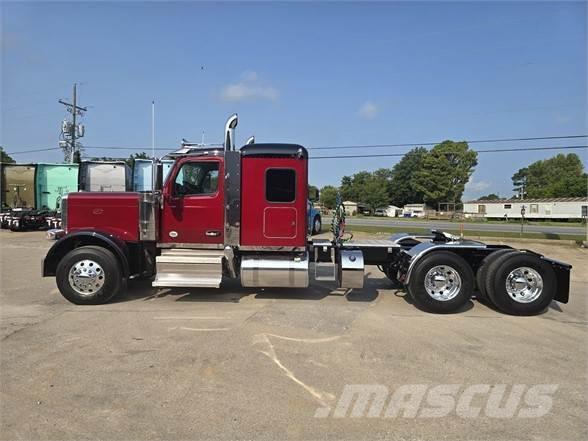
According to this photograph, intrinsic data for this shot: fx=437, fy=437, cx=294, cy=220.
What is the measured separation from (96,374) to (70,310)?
2872mm

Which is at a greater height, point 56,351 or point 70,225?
point 70,225

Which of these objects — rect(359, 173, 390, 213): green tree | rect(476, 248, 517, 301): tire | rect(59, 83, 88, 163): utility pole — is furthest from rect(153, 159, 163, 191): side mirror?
rect(359, 173, 390, 213): green tree

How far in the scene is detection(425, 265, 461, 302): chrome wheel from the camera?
22.8ft

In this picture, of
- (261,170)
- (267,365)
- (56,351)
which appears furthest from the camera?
(261,170)

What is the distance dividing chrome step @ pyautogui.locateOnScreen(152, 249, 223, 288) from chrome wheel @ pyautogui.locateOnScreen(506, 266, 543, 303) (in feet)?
15.4

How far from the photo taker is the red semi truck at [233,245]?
6.96m

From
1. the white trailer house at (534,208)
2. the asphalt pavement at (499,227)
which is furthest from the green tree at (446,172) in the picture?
the asphalt pavement at (499,227)

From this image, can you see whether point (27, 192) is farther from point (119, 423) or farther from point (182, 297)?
point (119, 423)

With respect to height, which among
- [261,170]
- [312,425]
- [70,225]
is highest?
[261,170]

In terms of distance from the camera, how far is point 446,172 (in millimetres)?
77250

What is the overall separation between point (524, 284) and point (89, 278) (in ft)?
22.9

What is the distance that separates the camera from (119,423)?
339 cm

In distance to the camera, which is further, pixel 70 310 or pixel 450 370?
pixel 70 310

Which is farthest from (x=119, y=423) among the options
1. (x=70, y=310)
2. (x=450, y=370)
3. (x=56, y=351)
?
(x=70, y=310)
